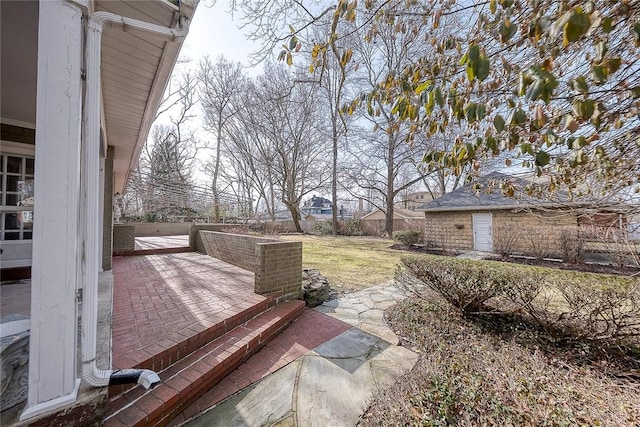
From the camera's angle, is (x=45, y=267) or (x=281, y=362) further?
(x=281, y=362)

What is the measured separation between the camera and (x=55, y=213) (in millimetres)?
1566

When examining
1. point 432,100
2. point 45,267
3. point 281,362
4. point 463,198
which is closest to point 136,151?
point 45,267

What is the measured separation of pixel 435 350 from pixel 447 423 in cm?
133

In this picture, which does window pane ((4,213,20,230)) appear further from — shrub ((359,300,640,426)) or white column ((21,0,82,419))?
shrub ((359,300,640,426))

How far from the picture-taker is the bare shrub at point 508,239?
35.8ft

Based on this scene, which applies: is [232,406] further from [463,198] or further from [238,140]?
[238,140]

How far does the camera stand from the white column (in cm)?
152

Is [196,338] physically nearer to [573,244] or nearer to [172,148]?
[573,244]

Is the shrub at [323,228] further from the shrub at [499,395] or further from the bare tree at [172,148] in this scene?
the shrub at [499,395]

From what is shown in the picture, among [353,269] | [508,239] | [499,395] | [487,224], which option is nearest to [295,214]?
[487,224]

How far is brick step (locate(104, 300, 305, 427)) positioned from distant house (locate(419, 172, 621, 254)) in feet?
28.5

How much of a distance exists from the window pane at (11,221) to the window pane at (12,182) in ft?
1.38

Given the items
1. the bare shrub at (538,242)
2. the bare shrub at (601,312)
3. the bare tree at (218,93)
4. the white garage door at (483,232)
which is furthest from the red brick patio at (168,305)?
the bare tree at (218,93)

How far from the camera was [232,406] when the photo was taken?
2299mm
